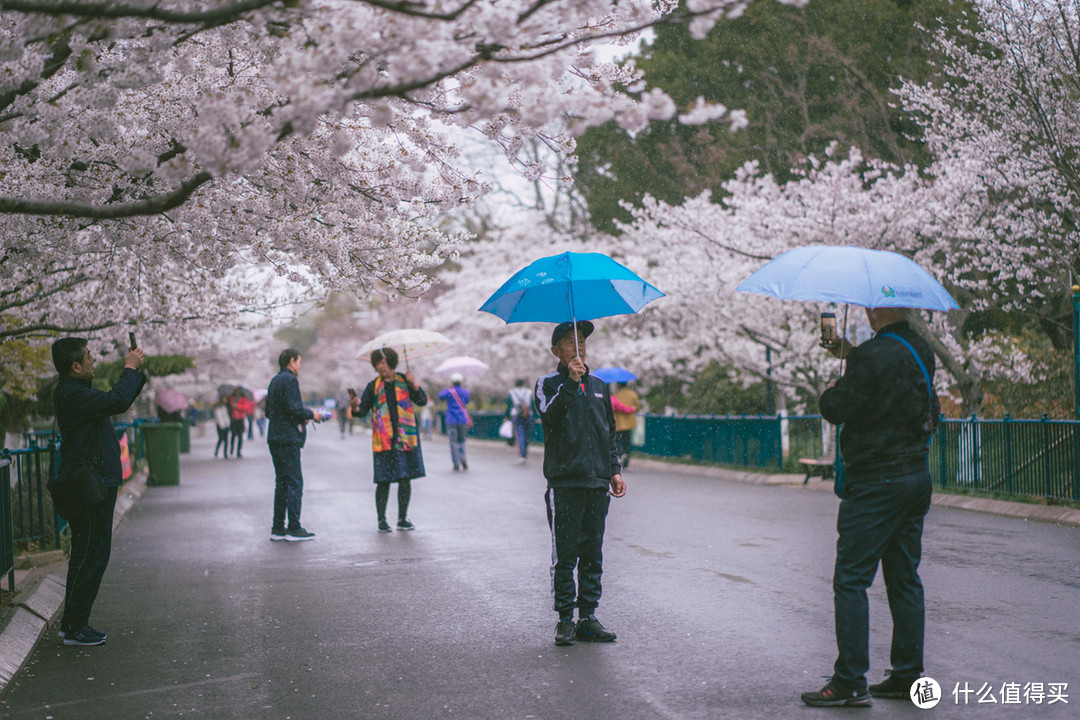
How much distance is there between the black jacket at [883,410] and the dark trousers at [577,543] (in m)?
1.77

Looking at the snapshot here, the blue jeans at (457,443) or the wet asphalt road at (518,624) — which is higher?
the blue jeans at (457,443)

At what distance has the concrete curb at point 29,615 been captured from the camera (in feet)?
20.6

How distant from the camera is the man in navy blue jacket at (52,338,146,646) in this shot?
6.75 metres

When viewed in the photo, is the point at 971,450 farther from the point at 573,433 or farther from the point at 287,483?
the point at 573,433

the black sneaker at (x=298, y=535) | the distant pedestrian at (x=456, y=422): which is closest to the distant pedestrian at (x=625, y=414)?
the distant pedestrian at (x=456, y=422)

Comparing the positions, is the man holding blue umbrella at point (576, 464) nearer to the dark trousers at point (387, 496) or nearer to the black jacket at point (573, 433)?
the black jacket at point (573, 433)

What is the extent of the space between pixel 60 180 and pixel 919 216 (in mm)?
15949

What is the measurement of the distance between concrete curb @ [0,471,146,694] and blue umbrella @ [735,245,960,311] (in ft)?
15.0

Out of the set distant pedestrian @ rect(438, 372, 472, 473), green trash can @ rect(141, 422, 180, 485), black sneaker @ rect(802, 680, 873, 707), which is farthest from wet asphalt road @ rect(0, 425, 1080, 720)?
distant pedestrian @ rect(438, 372, 472, 473)

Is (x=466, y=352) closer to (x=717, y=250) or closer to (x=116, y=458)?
(x=717, y=250)

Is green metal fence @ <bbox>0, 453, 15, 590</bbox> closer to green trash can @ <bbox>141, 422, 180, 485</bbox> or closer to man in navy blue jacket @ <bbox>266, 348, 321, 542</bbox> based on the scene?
man in navy blue jacket @ <bbox>266, 348, 321, 542</bbox>

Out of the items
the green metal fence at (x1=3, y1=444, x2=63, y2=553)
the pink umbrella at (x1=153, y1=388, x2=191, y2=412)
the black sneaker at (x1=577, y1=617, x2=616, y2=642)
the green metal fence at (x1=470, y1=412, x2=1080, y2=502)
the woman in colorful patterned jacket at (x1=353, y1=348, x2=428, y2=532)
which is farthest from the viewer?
the pink umbrella at (x1=153, y1=388, x2=191, y2=412)

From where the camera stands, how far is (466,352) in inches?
1726

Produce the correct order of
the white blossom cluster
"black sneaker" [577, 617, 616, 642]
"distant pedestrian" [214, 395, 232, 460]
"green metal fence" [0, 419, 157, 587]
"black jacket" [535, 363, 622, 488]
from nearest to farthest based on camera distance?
1. the white blossom cluster
2. "black jacket" [535, 363, 622, 488]
3. "black sneaker" [577, 617, 616, 642]
4. "green metal fence" [0, 419, 157, 587]
5. "distant pedestrian" [214, 395, 232, 460]
